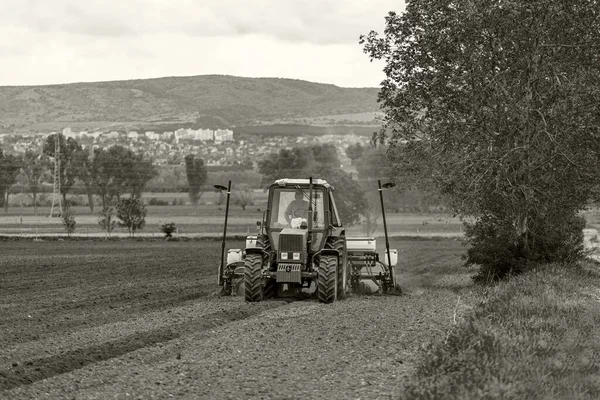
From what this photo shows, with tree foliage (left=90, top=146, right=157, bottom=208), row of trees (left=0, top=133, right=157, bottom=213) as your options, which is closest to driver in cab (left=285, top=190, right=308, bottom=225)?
row of trees (left=0, top=133, right=157, bottom=213)

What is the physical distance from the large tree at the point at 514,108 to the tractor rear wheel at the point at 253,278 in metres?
8.62

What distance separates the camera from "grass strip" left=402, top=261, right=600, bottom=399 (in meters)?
10.0

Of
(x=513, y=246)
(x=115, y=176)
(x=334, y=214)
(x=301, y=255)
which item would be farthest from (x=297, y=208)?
(x=115, y=176)

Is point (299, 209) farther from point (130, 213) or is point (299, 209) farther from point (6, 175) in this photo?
point (6, 175)

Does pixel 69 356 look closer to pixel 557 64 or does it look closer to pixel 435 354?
pixel 435 354

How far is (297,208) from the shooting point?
23.0 m

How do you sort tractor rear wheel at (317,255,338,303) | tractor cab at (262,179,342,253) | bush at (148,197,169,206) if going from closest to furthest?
tractor rear wheel at (317,255,338,303) < tractor cab at (262,179,342,253) < bush at (148,197,169,206)

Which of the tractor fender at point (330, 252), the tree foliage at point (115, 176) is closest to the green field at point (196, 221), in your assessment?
the tree foliage at point (115, 176)

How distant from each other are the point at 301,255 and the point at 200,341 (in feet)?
22.1

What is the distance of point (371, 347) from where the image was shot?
14484 mm

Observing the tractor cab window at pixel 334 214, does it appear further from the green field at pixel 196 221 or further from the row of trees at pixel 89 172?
the row of trees at pixel 89 172

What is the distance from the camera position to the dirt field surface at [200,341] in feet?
37.6

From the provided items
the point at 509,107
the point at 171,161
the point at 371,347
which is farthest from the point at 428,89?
the point at 171,161

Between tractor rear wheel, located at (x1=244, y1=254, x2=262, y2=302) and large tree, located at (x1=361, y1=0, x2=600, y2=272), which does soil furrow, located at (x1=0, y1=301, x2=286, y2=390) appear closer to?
tractor rear wheel, located at (x1=244, y1=254, x2=262, y2=302)
